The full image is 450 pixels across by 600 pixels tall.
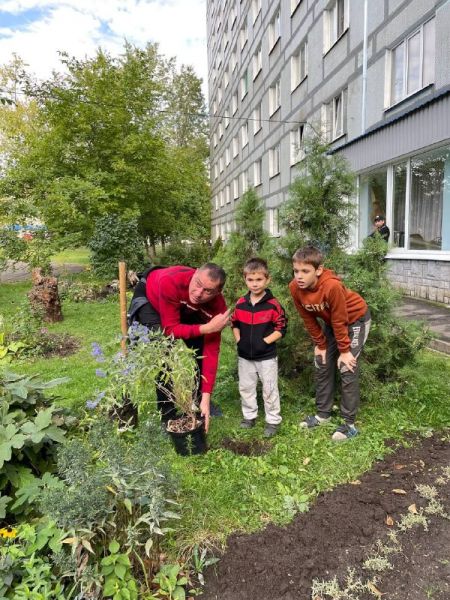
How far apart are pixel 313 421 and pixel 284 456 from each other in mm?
584

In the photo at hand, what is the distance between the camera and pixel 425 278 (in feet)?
26.9

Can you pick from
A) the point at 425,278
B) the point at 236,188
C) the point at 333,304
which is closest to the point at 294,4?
the point at 425,278

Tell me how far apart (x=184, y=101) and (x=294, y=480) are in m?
39.9

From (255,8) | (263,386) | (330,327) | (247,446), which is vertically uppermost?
(255,8)

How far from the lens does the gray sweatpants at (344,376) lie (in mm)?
3213

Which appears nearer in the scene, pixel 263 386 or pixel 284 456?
pixel 284 456

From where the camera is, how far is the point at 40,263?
34.7ft

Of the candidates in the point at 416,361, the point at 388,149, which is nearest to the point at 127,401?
the point at 416,361

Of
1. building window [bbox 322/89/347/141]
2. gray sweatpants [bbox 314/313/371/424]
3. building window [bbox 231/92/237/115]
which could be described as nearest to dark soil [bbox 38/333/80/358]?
gray sweatpants [bbox 314/313/371/424]

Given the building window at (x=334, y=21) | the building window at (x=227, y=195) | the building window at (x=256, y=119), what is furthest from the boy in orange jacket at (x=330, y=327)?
the building window at (x=227, y=195)

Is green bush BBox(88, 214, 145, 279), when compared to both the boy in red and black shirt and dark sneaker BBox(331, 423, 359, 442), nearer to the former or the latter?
the boy in red and black shirt

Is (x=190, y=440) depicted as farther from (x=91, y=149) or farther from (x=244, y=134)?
(x=244, y=134)

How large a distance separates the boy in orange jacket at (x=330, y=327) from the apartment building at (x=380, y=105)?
3.54ft

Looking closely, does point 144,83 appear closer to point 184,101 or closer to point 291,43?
point 291,43
